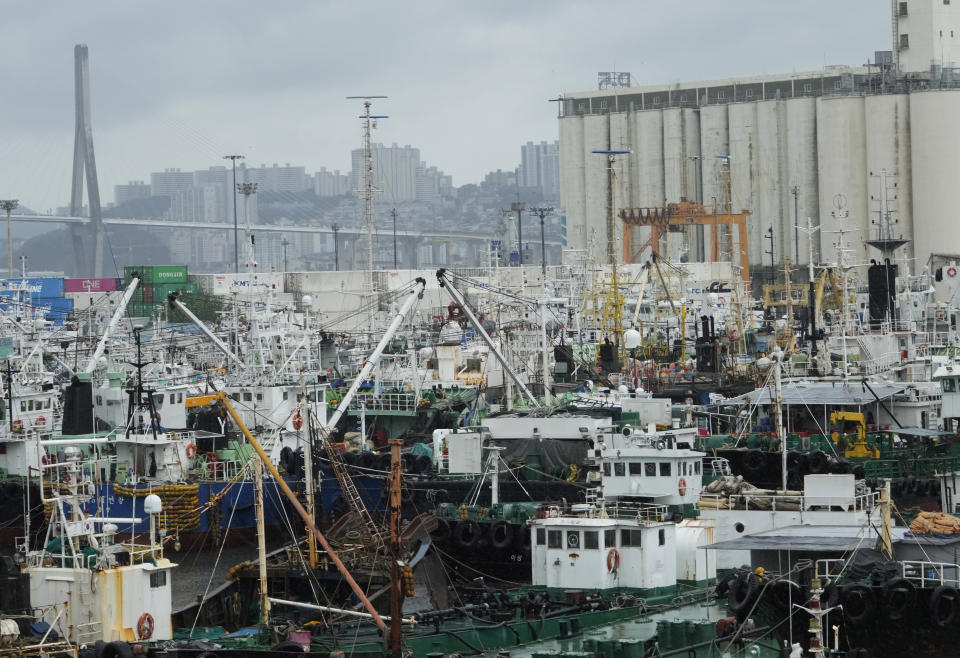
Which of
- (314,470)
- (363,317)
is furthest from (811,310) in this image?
(363,317)

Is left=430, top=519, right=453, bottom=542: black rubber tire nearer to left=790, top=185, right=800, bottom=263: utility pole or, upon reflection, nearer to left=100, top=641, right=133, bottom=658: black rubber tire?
left=100, top=641, right=133, bottom=658: black rubber tire

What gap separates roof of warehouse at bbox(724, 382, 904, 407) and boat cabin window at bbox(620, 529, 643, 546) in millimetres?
15569

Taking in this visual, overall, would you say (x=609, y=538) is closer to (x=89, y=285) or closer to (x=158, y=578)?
(x=158, y=578)

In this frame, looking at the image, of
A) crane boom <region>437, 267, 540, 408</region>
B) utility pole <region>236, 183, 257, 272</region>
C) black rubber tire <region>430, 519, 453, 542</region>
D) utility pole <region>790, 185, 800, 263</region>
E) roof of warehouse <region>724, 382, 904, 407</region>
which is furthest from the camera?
utility pole <region>790, 185, 800, 263</region>

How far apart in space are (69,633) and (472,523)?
1205 cm

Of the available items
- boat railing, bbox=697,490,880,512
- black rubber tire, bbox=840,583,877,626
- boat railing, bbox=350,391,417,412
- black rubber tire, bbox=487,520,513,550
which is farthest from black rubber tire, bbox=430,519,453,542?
boat railing, bbox=350,391,417,412

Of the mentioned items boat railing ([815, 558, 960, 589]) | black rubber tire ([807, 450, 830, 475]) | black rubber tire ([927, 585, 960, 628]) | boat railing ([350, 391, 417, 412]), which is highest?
boat railing ([350, 391, 417, 412])

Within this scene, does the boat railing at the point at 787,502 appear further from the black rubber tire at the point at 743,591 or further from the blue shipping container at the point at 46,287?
the blue shipping container at the point at 46,287

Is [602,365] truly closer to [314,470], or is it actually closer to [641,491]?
[314,470]

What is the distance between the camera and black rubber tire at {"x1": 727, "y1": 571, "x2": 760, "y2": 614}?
25.3 m

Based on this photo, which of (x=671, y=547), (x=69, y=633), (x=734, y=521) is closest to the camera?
(x=69, y=633)

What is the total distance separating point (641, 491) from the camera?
32.4m

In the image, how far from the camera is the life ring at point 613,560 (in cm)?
2908

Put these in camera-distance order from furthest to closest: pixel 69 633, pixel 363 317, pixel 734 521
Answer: pixel 363 317
pixel 734 521
pixel 69 633
